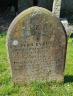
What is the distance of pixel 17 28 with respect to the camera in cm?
206

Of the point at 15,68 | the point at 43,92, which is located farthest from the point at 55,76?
the point at 15,68

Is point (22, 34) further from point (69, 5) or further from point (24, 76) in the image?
point (69, 5)

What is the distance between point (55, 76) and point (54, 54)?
0.52m

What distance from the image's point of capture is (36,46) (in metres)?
2.26

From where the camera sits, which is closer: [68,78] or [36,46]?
[36,46]

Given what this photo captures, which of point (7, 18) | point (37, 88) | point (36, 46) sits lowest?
point (37, 88)

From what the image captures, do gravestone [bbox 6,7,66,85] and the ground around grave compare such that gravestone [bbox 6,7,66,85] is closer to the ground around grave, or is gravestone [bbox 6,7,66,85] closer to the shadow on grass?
the shadow on grass

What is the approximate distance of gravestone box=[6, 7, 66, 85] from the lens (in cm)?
204

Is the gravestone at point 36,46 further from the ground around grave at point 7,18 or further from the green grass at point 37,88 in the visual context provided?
the ground around grave at point 7,18

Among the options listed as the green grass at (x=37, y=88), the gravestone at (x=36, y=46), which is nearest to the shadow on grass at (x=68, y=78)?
the green grass at (x=37, y=88)

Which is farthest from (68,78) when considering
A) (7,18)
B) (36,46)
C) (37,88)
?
(7,18)

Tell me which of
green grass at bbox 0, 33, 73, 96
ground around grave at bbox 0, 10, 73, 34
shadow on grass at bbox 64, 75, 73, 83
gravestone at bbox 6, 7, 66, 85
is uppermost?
ground around grave at bbox 0, 10, 73, 34

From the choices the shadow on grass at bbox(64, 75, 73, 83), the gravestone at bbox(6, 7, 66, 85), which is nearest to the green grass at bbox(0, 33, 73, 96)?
the shadow on grass at bbox(64, 75, 73, 83)

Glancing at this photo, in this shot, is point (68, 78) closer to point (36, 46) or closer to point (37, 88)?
point (37, 88)
